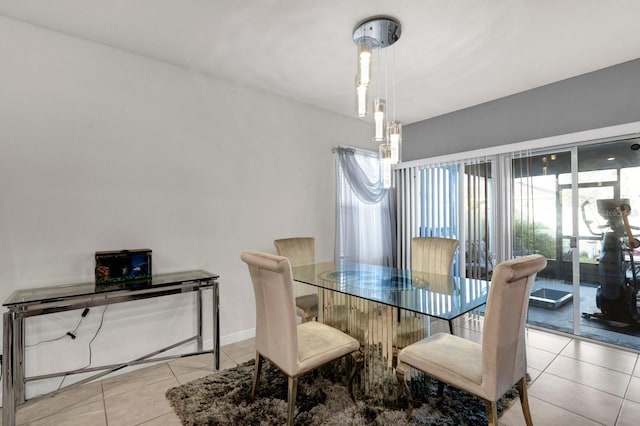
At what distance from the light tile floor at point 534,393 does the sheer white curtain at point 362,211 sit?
1791 mm

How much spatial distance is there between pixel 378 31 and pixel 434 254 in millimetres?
1932

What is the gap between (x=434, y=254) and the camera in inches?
110

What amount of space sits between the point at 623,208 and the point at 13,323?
4.82m

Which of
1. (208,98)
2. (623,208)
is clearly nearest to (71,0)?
(208,98)

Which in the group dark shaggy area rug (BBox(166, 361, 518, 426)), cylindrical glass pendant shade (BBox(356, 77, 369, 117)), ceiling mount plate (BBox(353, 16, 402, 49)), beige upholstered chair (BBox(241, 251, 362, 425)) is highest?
ceiling mount plate (BBox(353, 16, 402, 49))

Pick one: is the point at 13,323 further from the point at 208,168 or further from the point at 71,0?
the point at 71,0

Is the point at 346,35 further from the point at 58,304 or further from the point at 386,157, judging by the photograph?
the point at 58,304

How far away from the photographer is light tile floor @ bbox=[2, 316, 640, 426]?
183cm

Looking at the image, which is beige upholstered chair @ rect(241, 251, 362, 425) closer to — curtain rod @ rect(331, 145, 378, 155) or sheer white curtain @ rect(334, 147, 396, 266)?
sheer white curtain @ rect(334, 147, 396, 266)

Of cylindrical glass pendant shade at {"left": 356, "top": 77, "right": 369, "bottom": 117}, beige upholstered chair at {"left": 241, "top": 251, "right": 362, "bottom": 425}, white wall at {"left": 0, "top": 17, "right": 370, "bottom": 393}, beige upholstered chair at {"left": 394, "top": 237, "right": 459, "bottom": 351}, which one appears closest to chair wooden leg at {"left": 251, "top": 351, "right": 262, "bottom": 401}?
beige upholstered chair at {"left": 241, "top": 251, "right": 362, "bottom": 425}

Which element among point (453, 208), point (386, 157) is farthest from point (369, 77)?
point (453, 208)

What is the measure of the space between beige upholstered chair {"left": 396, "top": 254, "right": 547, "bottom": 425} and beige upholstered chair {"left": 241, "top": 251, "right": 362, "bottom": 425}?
51 cm

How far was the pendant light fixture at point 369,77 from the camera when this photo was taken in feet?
6.25

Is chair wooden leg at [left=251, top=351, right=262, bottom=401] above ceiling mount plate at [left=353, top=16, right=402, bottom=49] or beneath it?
beneath
